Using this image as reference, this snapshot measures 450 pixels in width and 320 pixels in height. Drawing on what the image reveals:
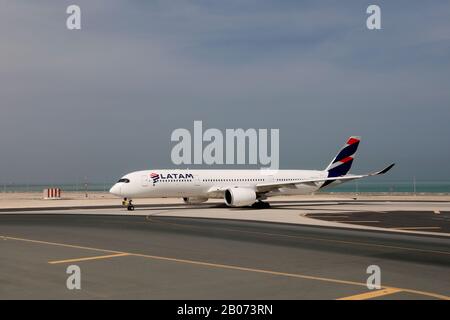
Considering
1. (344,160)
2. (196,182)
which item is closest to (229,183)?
(196,182)

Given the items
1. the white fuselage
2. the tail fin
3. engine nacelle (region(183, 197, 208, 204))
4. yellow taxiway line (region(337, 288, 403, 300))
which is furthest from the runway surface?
the tail fin

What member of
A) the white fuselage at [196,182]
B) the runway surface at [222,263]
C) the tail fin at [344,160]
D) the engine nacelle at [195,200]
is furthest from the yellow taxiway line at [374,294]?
the tail fin at [344,160]

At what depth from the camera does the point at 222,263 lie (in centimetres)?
1539

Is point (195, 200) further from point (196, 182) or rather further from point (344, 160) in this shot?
point (344, 160)

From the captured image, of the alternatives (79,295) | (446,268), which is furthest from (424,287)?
(79,295)

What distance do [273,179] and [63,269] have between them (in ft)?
130

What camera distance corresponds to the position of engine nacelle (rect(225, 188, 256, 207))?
4481 centimetres

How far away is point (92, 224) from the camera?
2944cm

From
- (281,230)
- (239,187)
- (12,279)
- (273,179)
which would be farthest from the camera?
(273,179)

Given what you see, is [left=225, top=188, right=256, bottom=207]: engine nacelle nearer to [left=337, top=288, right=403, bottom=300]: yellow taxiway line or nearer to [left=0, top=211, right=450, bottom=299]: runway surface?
[left=0, top=211, right=450, bottom=299]: runway surface

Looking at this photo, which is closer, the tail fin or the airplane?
the airplane

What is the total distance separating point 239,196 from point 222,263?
96.8ft

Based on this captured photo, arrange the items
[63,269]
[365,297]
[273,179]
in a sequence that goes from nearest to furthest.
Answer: [365,297] < [63,269] < [273,179]

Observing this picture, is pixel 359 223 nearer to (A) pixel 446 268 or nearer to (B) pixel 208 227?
(B) pixel 208 227
